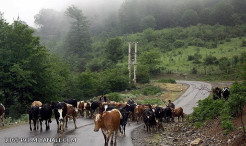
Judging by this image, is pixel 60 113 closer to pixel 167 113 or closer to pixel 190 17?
pixel 167 113

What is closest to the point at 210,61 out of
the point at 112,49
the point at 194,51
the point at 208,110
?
the point at 194,51

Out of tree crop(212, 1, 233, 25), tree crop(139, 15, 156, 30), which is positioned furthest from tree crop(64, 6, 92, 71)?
tree crop(212, 1, 233, 25)

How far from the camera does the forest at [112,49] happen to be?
26672mm

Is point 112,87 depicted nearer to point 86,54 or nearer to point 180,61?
point 180,61

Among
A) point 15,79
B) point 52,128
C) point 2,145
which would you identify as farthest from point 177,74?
point 2,145

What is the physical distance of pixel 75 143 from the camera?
13.5 metres

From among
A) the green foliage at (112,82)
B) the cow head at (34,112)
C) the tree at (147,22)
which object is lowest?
the cow head at (34,112)

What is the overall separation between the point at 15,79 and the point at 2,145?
13255 mm

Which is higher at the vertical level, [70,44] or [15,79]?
[70,44]

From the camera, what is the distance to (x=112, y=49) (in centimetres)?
7194

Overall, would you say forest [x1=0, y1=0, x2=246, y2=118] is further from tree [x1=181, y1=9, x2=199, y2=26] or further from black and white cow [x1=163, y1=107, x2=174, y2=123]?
black and white cow [x1=163, y1=107, x2=174, y2=123]

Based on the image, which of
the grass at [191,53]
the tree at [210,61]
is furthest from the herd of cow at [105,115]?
the tree at [210,61]

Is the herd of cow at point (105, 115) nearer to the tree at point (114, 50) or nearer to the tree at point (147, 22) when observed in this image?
the tree at point (114, 50)

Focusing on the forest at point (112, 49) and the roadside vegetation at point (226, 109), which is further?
the forest at point (112, 49)
